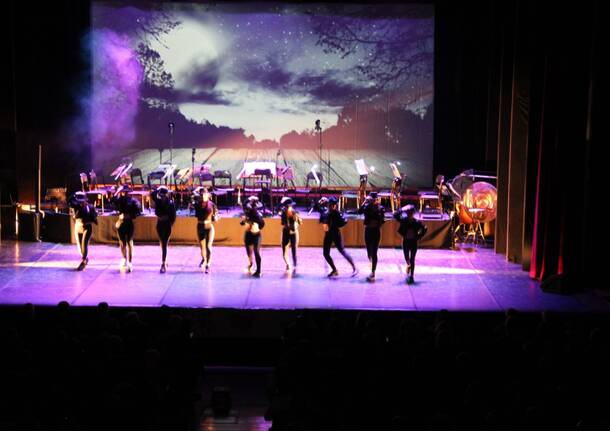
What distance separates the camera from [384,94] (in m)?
22.4

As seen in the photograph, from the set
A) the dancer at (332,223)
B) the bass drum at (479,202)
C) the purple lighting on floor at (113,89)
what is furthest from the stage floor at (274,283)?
the purple lighting on floor at (113,89)

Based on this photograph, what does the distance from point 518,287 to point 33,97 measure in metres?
13.5

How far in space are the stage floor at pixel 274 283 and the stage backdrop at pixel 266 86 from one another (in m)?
5.03

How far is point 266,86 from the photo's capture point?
883 inches

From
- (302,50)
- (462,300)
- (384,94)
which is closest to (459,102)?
(384,94)

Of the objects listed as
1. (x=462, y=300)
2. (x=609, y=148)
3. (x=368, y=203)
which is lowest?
(x=462, y=300)

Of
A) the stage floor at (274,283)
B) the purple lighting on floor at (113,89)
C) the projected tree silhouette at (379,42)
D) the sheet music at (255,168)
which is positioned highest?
the projected tree silhouette at (379,42)

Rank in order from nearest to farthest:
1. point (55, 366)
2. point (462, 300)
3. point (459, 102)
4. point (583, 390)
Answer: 1. point (583, 390)
2. point (55, 366)
3. point (462, 300)
4. point (459, 102)

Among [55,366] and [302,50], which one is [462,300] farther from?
[302,50]

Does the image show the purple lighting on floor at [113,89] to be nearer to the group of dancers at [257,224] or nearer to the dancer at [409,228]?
the group of dancers at [257,224]

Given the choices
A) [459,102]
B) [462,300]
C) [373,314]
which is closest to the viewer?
[373,314]

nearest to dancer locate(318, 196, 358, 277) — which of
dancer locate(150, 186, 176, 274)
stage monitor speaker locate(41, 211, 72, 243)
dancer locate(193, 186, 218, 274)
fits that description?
dancer locate(193, 186, 218, 274)

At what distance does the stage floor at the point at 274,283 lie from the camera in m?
13.8

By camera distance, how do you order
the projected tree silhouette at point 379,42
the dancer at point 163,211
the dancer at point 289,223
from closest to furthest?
the dancer at point 289,223
the dancer at point 163,211
the projected tree silhouette at point 379,42
